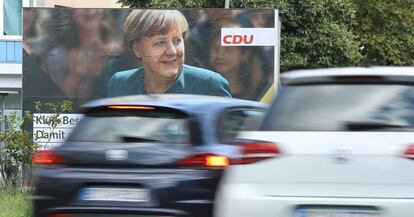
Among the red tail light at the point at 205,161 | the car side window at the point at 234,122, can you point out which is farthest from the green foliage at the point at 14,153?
the red tail light at the point at 205,161

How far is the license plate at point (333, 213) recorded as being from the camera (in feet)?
16.7

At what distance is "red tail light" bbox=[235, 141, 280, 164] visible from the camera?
17.3 feet

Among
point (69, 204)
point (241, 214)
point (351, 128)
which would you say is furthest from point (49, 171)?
point (351, 128)

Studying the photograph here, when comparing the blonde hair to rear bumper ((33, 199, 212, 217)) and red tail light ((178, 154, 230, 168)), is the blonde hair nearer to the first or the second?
red tail light ((178, 154, 230, 168))

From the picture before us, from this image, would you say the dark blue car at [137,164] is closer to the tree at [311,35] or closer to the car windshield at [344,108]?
the car windshield at [344,108]

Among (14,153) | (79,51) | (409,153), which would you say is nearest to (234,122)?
(409,153)

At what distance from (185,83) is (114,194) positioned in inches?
409

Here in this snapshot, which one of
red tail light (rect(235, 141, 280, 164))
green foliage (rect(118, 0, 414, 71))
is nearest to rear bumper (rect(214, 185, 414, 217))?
red tail light (rect(235, 141, 280, 164))

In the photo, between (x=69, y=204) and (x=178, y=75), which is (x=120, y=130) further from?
(x=178, y=75)

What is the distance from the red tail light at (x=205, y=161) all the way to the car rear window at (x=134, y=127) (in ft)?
0.70

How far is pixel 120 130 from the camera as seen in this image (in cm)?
655

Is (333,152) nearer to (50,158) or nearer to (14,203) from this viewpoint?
(50,158)

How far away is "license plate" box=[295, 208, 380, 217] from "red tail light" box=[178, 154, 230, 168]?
1.24 metres

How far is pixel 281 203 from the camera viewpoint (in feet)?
17.1
